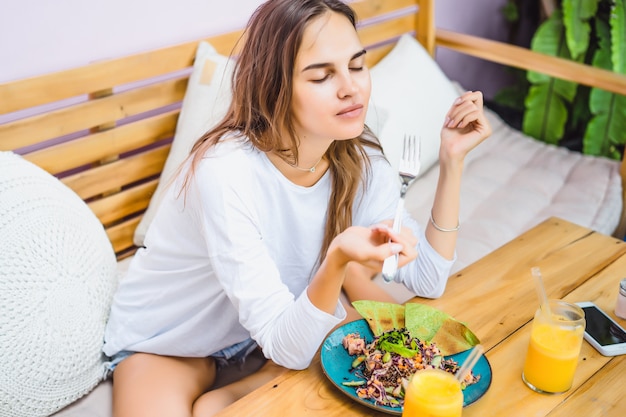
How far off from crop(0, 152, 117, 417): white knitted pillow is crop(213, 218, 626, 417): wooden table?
500 millimetres

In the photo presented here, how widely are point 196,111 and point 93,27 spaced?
35 centimetres

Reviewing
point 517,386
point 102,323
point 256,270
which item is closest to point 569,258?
point 517,386

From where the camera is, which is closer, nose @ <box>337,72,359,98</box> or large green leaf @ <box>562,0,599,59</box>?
nose @ <box>337,72,359,98</box>

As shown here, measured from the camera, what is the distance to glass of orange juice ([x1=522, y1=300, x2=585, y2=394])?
1.12m

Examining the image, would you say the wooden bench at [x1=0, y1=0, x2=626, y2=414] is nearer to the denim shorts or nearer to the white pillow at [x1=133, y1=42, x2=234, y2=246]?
the white pillow at [x1=133, y1=42, x2=234, y2=246]

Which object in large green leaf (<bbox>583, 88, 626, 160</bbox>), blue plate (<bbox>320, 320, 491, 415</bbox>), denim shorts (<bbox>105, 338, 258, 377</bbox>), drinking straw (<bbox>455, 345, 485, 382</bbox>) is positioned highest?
drinking straw (<bbox>455, 345, 485, 382</bbox>)

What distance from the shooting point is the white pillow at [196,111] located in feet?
6.66

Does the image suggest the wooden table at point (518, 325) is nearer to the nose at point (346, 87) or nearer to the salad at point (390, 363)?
the salad at point (390, 363)

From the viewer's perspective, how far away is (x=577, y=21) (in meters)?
2.96

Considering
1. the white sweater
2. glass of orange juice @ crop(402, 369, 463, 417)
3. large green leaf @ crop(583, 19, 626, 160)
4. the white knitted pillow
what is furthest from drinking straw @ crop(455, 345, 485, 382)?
large green leaf @ crop(583, 19, 626, 160)

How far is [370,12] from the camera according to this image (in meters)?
2.67

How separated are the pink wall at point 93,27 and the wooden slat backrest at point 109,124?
0.07 metres

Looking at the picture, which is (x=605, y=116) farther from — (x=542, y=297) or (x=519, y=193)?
(x=542, y=297)

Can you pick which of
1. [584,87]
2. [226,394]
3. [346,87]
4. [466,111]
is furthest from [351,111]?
[584,87]
